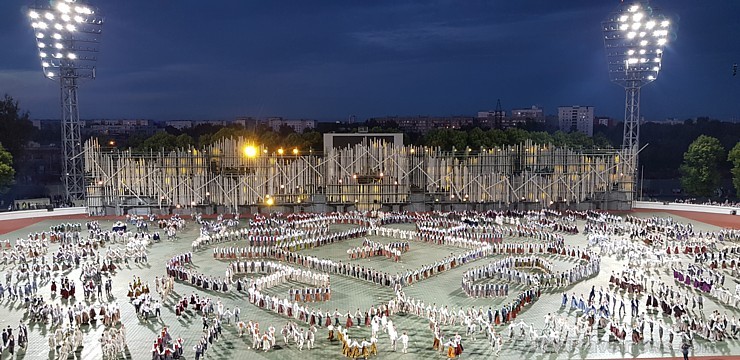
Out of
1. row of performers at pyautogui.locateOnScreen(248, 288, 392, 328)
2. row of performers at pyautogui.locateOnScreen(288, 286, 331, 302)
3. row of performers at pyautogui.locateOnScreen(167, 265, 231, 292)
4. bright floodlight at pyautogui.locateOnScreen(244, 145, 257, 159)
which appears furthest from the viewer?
bright floodlight at pyautogui.locateOnScreen(244, 145, 257, 159)

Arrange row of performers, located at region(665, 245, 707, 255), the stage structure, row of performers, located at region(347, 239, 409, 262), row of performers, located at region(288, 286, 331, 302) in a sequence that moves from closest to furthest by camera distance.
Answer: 1. row of performers, located at region(288, 286, 331, 302)
2. row of performers, located at region(347, 239, 409, 262)
3. row of performers, located at region(665, 245, 707, 255)
4. the stage structure

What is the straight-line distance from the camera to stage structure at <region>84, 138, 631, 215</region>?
1774 inches

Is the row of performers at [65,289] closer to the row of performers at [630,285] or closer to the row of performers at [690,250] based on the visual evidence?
the row of performers at [630,285]

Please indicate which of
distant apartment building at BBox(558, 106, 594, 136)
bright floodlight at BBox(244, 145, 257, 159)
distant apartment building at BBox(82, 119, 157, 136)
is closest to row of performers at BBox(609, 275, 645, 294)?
bright floodlight at BBox(244, 145, 257, 159)

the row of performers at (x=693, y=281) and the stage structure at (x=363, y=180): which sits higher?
the stage structure at (x=363, y=180)

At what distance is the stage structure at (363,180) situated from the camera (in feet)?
148

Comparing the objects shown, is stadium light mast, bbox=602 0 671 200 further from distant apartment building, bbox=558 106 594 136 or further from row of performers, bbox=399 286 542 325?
distant apartment building, bbox=558 106 594 136

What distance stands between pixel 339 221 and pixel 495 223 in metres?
11.8

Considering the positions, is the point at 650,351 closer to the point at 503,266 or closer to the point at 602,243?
the point at 503,266

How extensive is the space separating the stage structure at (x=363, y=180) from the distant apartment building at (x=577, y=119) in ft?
303

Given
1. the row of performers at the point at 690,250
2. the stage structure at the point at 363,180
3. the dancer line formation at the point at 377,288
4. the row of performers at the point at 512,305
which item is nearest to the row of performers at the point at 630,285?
the dancer line formation at the point at 377,288

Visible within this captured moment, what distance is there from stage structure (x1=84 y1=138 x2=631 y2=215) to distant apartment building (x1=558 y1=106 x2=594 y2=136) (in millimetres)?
92283

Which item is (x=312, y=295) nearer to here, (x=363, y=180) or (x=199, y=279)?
→ (x=199, y=279)

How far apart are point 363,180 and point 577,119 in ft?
389
